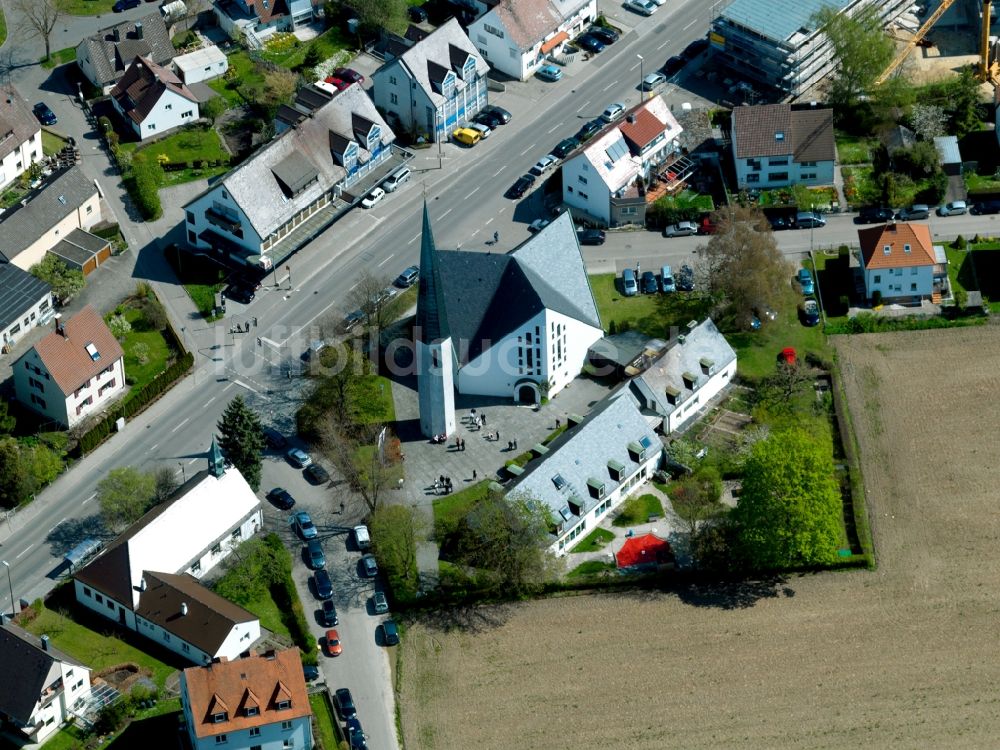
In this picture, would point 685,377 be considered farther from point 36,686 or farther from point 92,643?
point 36,686

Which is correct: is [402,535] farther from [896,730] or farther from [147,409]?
[896,730]

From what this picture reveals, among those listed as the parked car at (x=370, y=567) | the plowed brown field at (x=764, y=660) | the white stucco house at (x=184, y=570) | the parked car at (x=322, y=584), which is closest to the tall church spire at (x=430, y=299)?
the parked car at (x=370, y=567)

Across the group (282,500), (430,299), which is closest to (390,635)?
(282,500)

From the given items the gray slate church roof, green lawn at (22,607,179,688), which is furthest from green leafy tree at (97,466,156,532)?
the gray slate church roof

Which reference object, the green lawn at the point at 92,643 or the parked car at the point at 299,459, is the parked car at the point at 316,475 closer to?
the parked car at the point at 299,459

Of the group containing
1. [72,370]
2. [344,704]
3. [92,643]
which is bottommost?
[344,704]

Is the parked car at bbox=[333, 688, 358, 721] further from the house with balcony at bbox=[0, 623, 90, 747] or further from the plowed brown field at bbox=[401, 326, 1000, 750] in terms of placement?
the house with balcony at bbox=[0, 623, 90, 747]

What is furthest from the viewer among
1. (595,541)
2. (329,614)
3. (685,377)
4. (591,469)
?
(685,377)
